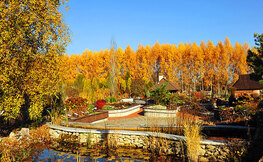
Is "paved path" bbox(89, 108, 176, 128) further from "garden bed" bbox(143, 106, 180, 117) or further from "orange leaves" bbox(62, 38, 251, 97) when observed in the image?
"orange leaves" bbox(62, 38, 251, 97)

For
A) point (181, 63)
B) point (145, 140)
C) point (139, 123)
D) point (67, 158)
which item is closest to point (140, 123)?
point (139, 123)

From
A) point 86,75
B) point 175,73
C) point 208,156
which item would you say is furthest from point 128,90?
point 208,156

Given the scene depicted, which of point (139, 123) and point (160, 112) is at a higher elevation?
point (160, 112)

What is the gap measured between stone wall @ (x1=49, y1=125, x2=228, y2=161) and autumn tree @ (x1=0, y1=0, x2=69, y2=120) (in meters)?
1.88

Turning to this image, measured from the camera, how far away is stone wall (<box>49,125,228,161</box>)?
5.68m

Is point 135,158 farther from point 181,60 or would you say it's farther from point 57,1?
point 181,60

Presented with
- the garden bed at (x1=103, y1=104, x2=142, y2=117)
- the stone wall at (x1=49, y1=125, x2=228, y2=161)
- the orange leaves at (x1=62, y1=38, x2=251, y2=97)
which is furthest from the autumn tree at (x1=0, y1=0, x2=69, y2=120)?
the orange leaves at (x1=62, y1=38, x2=251, y2=97)

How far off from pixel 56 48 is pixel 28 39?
1.06 metres

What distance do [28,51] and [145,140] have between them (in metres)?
5.31

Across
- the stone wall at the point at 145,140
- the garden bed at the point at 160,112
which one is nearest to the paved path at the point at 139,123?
the stone wall at the point at 145,140

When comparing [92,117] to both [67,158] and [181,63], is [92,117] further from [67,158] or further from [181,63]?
[181,63]

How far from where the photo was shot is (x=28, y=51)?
720 centimetres

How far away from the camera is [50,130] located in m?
8.70

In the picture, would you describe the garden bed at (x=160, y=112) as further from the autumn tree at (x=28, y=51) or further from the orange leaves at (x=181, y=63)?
the orange leaves at (x=181, y=63)
